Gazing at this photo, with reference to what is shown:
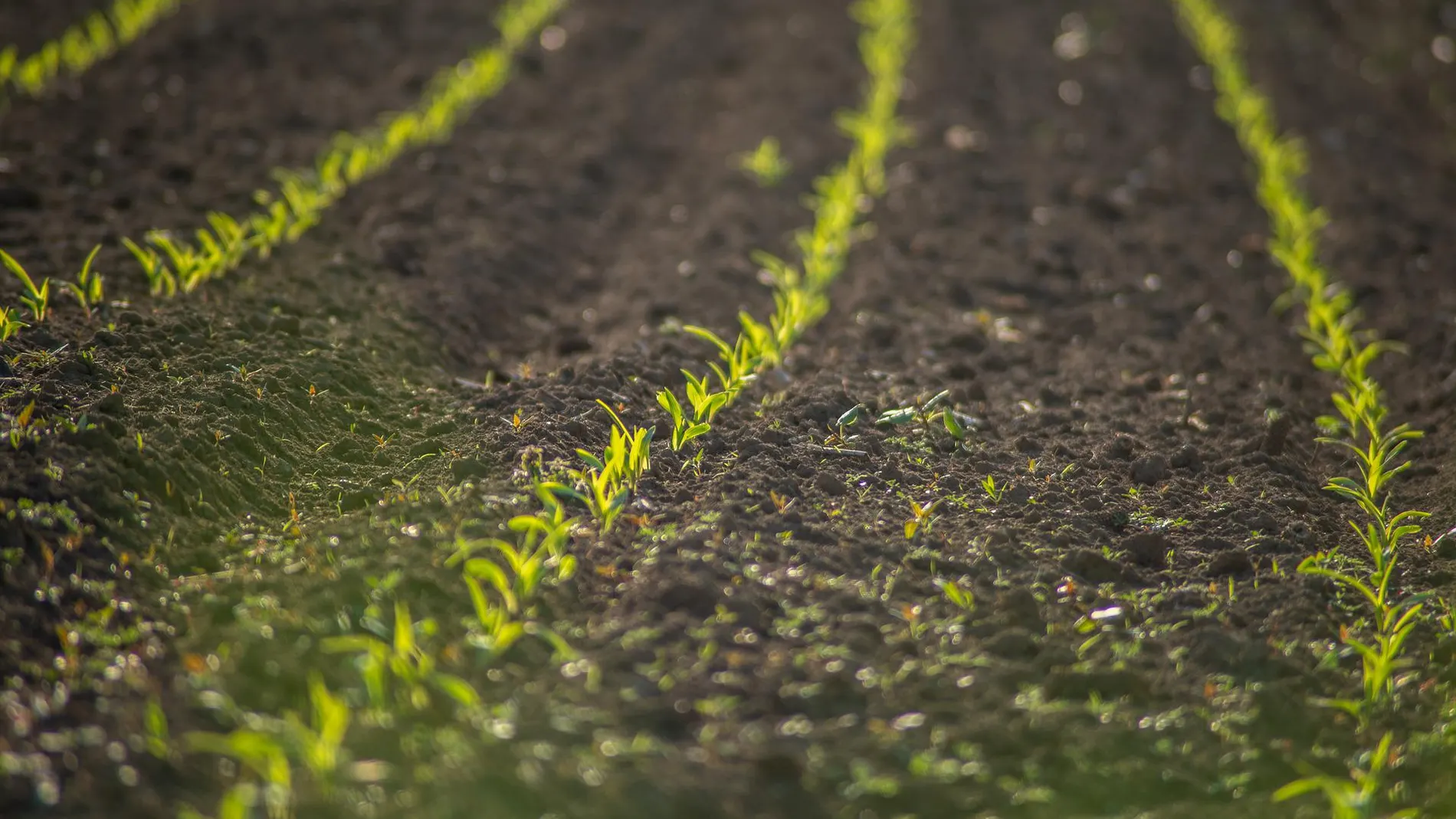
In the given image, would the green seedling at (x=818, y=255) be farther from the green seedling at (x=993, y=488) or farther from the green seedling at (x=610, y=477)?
the green seedling at (x=993, y=488)

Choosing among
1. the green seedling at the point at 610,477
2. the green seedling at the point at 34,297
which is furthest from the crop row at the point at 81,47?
the green seedling at the point at 610,477

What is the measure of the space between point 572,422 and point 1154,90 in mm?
Result: 5935

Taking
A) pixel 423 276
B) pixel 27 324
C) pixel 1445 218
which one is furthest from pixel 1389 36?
pixel 27 324

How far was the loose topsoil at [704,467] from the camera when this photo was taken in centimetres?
220

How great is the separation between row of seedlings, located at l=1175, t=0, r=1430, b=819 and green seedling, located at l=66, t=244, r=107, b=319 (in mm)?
3743

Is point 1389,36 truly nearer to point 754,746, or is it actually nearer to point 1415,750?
point 1415,750

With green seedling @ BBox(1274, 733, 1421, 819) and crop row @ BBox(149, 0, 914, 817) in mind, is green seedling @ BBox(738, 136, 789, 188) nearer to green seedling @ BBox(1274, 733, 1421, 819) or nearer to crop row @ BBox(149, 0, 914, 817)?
crop row @ BBox(149, 0, 914, 817)

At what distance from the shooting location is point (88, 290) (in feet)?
12.4

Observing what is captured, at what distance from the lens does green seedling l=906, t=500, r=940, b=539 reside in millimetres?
2877

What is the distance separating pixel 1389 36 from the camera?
921 centimetres

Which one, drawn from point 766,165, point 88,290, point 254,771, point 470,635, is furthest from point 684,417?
point 766,165

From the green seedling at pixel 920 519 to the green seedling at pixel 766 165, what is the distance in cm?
313

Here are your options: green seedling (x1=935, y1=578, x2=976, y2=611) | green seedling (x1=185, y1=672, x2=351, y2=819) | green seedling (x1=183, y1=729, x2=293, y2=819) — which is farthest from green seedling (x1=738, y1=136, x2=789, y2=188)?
green seedling (x1=183, y1=729, x2=293, y2=819)

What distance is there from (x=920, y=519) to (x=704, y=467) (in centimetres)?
64
